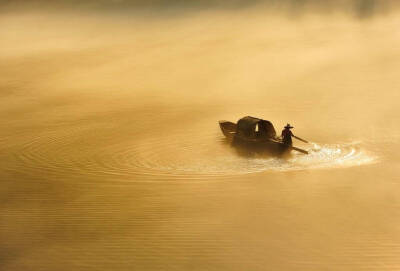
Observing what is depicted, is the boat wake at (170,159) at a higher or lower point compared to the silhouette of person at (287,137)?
lower

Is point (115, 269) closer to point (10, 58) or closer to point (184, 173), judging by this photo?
point (184, 173)

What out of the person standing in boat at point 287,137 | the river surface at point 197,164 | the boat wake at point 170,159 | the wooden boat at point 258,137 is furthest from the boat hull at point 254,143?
the river surface at point 197,164

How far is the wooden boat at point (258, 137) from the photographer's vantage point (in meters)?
15.1

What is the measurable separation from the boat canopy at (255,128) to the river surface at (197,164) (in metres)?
0.84

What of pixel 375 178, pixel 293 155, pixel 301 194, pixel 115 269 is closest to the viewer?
pixel 115 269

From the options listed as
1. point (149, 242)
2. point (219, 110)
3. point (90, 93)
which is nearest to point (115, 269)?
point (149, 242)

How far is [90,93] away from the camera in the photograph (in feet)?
81.9

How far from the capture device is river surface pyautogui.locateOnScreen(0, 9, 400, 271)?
10078 mm

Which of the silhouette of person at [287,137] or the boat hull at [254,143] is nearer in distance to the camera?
the silhouette of person at [287,137]

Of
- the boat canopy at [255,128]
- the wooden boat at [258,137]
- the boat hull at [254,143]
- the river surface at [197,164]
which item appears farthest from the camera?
the boat canopy at [255,128]

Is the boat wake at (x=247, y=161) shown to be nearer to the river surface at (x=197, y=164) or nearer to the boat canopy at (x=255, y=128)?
the river surface at (x=197, y=164)

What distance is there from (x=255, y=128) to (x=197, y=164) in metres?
2.29

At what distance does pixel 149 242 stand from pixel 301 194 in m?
4.01

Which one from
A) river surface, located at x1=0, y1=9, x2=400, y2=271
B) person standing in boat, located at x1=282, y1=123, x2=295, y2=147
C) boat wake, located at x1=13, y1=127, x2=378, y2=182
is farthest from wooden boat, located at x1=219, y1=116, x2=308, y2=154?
river surface, located at x1=0, y1=9, x2=400, y2=271
